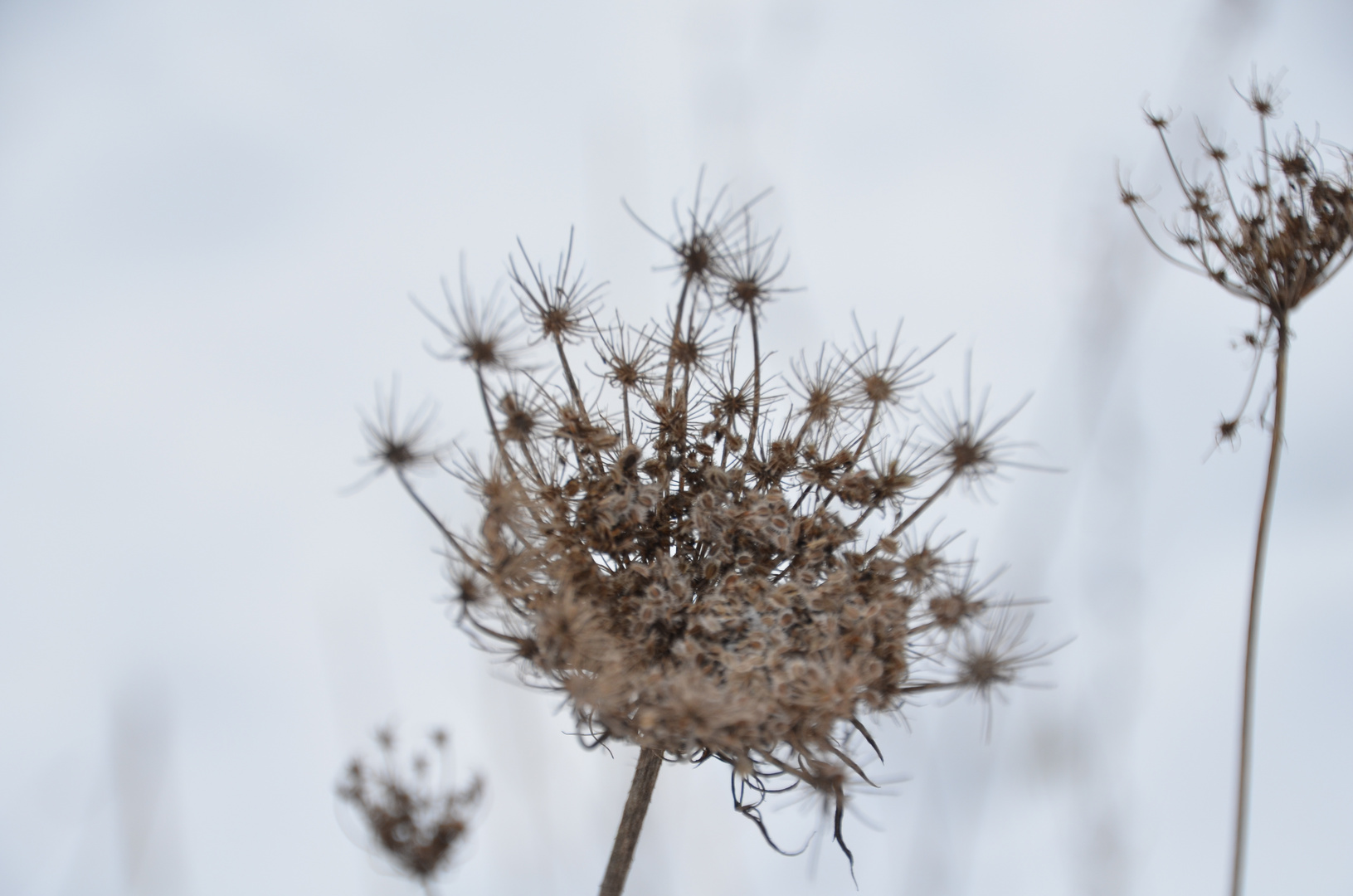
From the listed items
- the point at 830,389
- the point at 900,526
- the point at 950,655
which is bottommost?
the point at 950,655

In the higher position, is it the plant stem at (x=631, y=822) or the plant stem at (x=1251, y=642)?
the plant stem at (x=1251, y=642)

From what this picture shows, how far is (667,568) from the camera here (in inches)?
96.3

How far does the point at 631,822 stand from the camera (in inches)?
90.9

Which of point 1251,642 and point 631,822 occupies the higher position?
point 1251,642

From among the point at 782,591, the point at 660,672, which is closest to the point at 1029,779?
the point at 782,591

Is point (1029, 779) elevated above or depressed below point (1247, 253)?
below

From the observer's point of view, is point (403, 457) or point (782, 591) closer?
point (403, 457)

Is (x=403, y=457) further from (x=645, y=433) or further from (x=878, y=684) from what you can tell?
(x=878, y=684)

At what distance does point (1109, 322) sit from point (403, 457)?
215 cm

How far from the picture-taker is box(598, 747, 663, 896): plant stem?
2.27 metres

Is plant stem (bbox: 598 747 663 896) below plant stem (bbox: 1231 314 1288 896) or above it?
below

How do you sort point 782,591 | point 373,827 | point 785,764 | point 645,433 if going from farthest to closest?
point 645,433, point 782,591, point 785,764, point 373,827

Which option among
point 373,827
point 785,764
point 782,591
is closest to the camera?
point 373,827

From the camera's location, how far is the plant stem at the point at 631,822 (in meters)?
2.27
